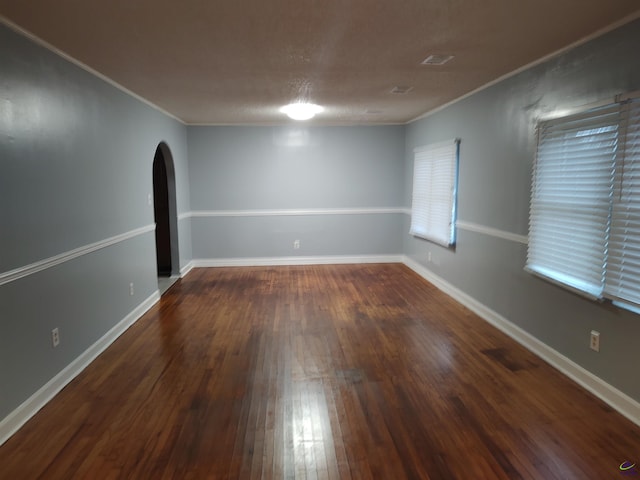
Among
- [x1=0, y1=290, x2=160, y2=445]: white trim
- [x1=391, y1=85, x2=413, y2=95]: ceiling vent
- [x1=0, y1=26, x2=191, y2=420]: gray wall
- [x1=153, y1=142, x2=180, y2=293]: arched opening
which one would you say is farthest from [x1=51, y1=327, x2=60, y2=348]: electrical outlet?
[x1=391, y1=85, x2=413, y2=95]: ceiling vent

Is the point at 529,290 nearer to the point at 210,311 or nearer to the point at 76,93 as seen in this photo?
the point at 210,311

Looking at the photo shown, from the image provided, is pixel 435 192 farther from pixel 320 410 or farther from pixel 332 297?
pixel 320 410

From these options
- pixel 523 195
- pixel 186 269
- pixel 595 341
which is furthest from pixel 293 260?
pixel 595 341

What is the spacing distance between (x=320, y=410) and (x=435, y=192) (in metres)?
3.73

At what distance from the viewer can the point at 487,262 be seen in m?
4.13

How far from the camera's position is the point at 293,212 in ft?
22.5

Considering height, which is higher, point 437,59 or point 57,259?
point 437,59

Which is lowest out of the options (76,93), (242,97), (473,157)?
(473,157)

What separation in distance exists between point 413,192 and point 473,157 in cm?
200

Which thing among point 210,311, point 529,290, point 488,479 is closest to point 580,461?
point 488,479

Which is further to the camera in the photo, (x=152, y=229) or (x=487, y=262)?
(x=152, y=229)

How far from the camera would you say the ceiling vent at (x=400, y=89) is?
4031 millimetres

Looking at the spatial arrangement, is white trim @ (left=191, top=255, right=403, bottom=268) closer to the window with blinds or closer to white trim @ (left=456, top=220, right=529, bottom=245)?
white trim @ (left=456, top=220, right=529, bottom=245)

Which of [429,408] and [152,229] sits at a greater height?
[152,229]
